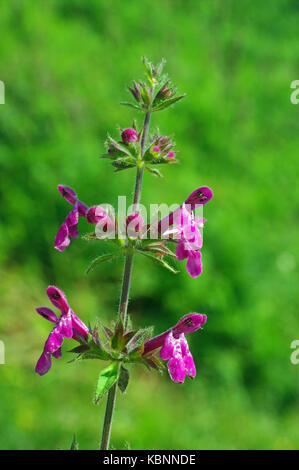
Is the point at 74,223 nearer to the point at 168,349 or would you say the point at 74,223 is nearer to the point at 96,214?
the point at 96,214

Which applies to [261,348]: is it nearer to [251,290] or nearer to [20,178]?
[251,290]

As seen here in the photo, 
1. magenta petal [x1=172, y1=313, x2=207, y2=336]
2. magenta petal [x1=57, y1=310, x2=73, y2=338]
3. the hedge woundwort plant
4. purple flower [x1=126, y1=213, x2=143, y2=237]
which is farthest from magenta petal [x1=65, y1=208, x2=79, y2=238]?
magenta petal [x1=172, y1=313, x2=207, y2=336]

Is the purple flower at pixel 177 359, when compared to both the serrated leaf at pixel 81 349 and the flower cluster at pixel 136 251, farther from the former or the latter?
the serrated leaf at pixel 81 349

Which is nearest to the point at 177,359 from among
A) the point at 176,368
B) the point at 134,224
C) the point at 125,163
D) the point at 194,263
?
the point at 176,368

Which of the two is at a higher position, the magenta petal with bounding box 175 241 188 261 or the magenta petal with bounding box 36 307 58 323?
the magenta petal with bounding box 175 241 188 261

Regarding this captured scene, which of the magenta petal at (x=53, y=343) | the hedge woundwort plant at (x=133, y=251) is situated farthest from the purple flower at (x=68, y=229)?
the magenta petal at (x=53, y=343)

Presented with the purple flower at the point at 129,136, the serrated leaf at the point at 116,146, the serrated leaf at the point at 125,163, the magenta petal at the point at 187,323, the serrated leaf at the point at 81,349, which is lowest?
the serrated leaf at the point at 81,349

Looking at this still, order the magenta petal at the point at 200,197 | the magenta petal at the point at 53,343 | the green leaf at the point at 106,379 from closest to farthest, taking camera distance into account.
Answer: the green leaf at the point at 106,379, the magenta petal at the point at 53,343, the magenta petal at the point at 200,197

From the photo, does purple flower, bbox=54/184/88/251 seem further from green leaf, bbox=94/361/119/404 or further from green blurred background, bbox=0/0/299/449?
green blurred background, bbox=0/0/299/449
